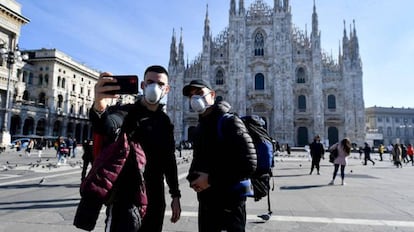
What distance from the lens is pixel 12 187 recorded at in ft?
21.3

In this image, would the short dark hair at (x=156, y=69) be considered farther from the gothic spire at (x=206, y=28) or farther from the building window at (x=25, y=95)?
the building window at (x=25, y=95)

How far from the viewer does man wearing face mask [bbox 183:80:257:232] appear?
2.04 metres

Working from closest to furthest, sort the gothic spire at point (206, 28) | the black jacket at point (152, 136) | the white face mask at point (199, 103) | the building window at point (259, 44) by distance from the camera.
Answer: the black jacket at point (152, 136) → the white face mask at point (199, 103) → the building window at point (259, 44) → the gothic spire at point (206, 28)

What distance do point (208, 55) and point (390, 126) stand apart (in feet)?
161

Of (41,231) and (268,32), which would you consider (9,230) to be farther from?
(268,32)

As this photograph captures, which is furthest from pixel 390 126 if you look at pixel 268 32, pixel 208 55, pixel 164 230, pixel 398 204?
pixel 164 230

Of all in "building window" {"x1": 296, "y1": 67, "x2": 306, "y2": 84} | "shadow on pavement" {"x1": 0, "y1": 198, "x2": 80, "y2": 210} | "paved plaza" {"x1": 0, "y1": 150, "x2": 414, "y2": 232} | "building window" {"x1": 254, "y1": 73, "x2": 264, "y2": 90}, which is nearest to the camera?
"paved plaza" {"x1": 0, "y1": 150, "x2": 414, "y2": 232}

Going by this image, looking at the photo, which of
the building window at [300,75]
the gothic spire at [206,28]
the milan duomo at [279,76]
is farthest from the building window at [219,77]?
the building window at [300,75]

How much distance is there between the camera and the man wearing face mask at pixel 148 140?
1.75m

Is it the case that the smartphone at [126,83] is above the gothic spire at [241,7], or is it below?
below

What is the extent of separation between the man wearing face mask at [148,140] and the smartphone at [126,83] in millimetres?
29

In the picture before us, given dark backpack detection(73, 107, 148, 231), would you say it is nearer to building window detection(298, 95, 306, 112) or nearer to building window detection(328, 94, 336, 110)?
building window detection(298, 95, 306, 112)

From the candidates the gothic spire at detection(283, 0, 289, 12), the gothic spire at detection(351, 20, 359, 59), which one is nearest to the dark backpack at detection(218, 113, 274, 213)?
the gothic spire at detection(351, 20, 359, 59)

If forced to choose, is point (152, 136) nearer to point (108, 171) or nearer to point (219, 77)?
point (108, 171)
